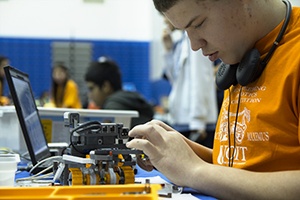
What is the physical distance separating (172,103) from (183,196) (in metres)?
1.60

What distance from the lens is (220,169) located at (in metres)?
0.63

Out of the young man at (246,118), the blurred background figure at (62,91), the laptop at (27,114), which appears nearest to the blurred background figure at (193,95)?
A: the laptop at (27,114)

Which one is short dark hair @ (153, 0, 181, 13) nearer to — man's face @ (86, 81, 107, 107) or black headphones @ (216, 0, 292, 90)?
black headphones @ (216, 0, 292, 90)

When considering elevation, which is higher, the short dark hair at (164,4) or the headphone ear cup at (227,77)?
the short dark hair at (164,4)

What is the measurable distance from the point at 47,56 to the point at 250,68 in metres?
6.66

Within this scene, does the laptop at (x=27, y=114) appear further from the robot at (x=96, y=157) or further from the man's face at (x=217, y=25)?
the man's face at (x=217, y=25)

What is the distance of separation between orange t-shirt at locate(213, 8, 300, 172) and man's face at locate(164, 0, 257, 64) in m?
0.06

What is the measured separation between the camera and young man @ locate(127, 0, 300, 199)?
2.00 ft

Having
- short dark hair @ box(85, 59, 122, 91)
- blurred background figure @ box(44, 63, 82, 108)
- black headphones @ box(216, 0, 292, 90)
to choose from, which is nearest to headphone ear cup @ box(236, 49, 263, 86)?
black headphones @ box(216, 0, 292, 90)

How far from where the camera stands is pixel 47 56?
6836 millimetres

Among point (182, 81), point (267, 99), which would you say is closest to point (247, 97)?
point (267, 99)

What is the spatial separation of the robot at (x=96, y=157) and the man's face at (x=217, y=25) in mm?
302

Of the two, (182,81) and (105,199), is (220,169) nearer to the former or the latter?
(105,199)

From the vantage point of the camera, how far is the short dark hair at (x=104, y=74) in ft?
8.17
